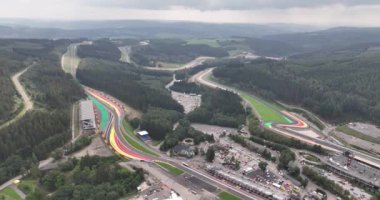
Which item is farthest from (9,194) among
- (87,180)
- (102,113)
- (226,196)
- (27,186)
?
(102,113)

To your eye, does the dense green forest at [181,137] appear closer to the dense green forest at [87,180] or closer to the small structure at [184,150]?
the small structure at [184,150]

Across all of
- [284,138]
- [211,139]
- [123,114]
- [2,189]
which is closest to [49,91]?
[123,114]

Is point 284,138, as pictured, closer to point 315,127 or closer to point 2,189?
point 315,127

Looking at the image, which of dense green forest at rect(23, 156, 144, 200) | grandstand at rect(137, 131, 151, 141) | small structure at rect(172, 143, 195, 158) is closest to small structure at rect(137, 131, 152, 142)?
grandstand at rect(137, 131, 151, 141)

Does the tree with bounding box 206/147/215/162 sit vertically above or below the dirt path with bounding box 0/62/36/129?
below

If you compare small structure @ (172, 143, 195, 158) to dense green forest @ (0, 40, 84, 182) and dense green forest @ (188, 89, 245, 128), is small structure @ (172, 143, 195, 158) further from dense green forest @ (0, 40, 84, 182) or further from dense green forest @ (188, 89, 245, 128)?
dense green forest @ (0, 40, 84, 182)

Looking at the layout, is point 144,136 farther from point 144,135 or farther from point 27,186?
point 27,186
